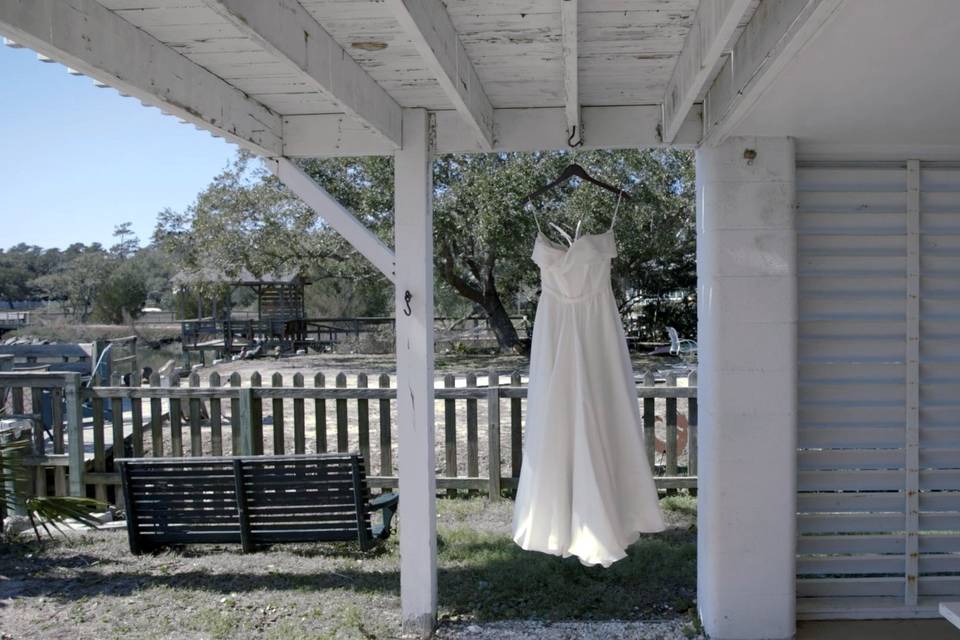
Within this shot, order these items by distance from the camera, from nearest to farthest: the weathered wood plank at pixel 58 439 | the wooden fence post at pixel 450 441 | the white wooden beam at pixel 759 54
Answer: the white wooden beam at pixel 759 54
the wooden fence post at pixel 450 441
the weathered wood plank at pixel 58 439

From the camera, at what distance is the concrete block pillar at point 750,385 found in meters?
3.50

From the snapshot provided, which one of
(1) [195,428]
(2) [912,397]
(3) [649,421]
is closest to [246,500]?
(1) [195,428]

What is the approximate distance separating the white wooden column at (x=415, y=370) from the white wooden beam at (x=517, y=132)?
16 centimetres

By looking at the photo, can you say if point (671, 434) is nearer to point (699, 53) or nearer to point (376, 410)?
point (699, 53)

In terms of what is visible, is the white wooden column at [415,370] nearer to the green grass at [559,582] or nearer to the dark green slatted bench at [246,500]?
the green grass at [559,582]

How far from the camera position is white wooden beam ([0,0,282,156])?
2.01 metres

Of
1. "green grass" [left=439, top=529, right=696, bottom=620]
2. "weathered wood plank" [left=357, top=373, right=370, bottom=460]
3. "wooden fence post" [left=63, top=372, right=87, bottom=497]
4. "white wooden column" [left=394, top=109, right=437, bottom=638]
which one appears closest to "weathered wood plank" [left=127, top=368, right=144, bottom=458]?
"wooden fence post" [left=63, top=372, right=87, bottom=497]

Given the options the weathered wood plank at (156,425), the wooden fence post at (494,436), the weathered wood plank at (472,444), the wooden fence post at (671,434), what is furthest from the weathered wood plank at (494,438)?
the weathered wood plank at (156,425)

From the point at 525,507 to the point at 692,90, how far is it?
1889 mm

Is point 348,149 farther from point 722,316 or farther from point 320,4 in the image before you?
point 722,316

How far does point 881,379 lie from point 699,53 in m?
2.12

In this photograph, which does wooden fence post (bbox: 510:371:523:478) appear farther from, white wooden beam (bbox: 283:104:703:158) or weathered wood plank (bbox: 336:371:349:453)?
white wooden beam (bbox: 283:104:703:158)

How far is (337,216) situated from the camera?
388 centimetres

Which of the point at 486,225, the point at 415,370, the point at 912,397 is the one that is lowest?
the point at 912,397
